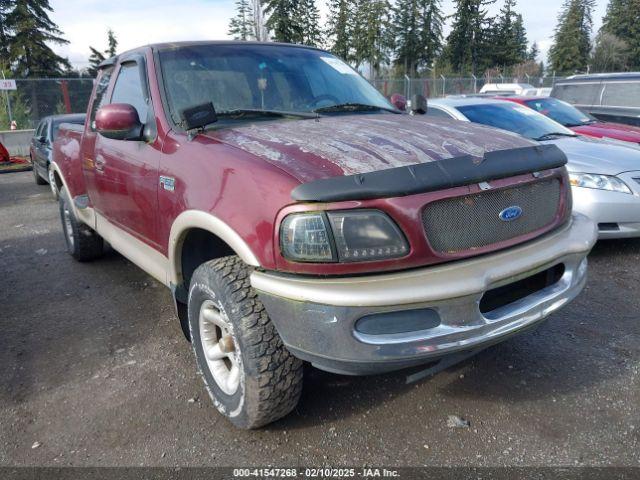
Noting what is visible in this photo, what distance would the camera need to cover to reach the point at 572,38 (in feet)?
216

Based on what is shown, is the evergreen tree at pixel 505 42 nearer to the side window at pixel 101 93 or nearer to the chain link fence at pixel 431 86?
the chain link fence at pixel 431 86

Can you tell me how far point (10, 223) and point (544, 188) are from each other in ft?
25.2

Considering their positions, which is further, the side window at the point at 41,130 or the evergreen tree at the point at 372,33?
the evergreen tree at the point at 372,33

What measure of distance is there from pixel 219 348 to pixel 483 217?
4.78 ft

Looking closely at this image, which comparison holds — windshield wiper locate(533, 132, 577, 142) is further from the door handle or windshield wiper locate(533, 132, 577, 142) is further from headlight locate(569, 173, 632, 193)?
the door handle

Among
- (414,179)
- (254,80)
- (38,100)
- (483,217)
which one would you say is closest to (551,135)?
(254,80)

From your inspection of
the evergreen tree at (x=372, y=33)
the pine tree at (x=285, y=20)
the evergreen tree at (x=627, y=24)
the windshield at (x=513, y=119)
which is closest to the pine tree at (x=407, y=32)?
the evergreen tree at (x=372, y=33)

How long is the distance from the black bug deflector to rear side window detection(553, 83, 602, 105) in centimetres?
877

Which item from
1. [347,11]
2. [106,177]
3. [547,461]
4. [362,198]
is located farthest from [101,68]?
[347,11]

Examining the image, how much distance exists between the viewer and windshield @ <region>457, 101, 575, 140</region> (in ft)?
20.6

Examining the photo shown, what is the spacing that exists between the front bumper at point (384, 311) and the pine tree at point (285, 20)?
29047mm

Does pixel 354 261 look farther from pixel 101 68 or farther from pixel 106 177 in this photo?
pixel 101 68

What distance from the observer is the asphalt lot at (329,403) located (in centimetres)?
239

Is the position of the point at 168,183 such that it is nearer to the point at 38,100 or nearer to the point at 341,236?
the point at 341,236
